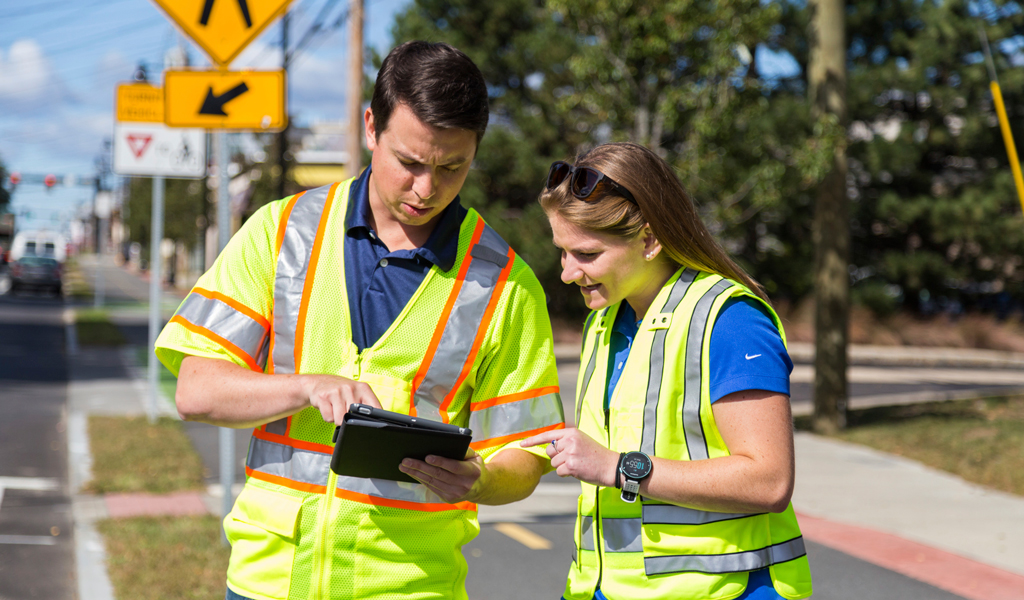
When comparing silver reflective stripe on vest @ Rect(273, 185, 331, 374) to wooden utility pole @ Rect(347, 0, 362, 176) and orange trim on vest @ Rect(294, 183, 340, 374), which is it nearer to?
orange trim on vest @ Rect(294, 183, 340, 374)

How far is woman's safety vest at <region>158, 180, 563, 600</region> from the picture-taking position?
2.09 metres

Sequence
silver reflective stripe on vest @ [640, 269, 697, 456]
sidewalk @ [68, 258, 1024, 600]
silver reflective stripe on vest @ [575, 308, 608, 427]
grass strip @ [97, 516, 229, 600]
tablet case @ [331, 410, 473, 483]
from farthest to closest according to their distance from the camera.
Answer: sidewalk @ [68, 258, 1024, 600]
grass strip @ [97, 516, 229, 600]
silver reflective stripe on vest @ [575, 308, 608, 427]
silver reflective stripe on vest @ [640, 269, 697, 456]
tablet case @ [331, 410, 473, 483]

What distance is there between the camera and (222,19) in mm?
4832

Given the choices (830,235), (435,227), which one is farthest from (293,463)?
(830,235)

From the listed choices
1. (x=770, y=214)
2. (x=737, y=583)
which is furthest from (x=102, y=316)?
(x=737, y=583)

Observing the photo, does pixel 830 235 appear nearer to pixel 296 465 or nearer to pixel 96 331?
pixel 296 465

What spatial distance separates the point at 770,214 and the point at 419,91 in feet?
87.2

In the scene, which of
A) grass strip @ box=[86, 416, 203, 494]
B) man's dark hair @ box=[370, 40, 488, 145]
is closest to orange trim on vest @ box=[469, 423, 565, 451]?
man's dark hair @ box=[370, 40, 488, 145]

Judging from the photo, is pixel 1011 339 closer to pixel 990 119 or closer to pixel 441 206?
pixel 990 119

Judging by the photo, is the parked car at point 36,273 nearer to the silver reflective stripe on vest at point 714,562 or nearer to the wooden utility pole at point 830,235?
the wooden utility pole at point 830,235

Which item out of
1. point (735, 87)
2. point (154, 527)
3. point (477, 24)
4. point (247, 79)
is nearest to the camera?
point (247, 79)

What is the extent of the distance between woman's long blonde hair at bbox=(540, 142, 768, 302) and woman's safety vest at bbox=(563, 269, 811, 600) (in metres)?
0.07

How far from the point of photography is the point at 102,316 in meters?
27.8

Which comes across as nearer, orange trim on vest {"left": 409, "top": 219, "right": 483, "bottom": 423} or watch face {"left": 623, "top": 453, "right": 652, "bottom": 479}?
watch face {"left": 623, "top": 453, "right": 652, "bottom": 479}
